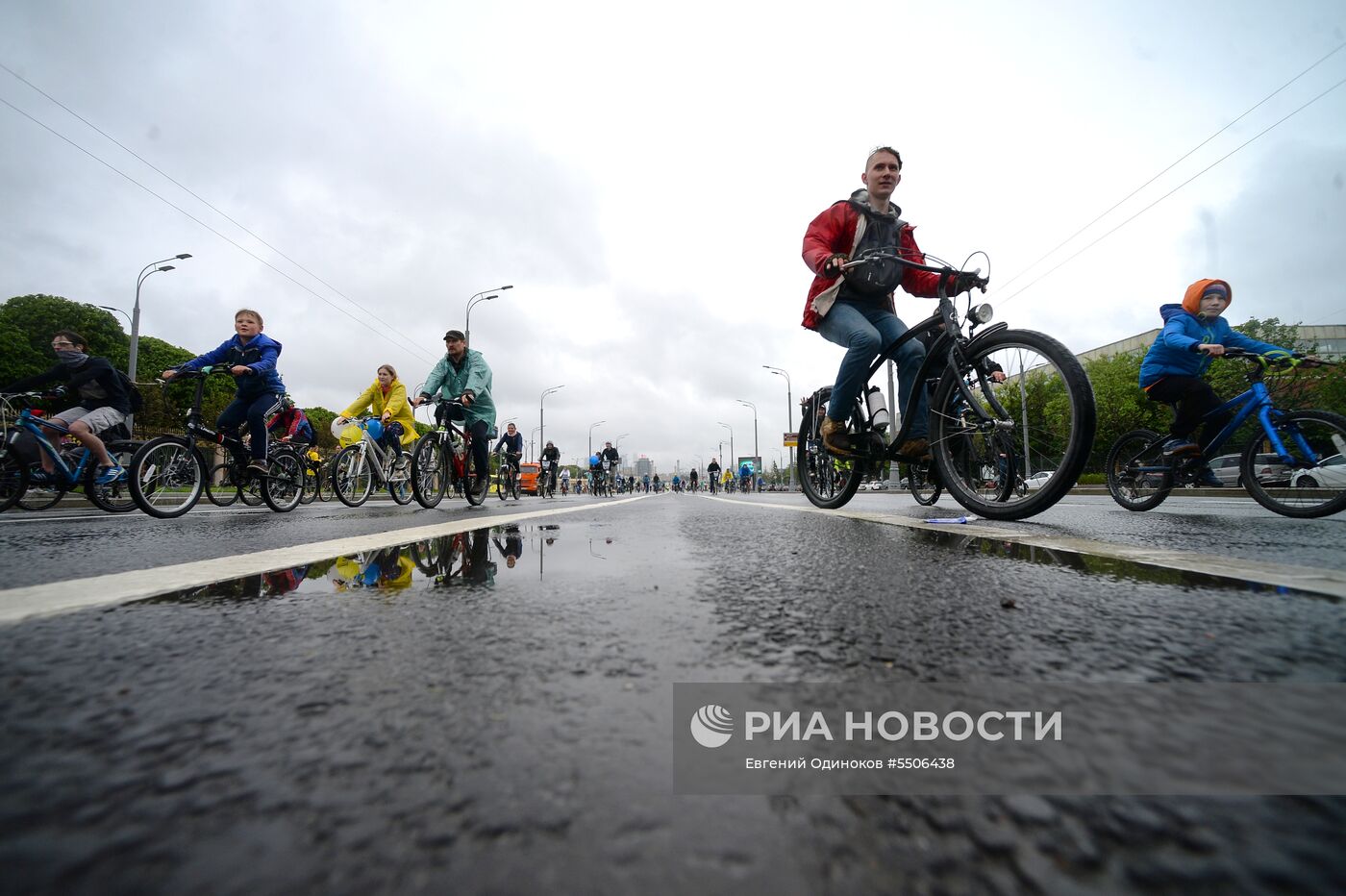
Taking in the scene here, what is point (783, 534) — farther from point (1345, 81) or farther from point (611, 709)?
point (1345, 81)

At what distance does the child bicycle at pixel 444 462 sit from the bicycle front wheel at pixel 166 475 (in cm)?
209

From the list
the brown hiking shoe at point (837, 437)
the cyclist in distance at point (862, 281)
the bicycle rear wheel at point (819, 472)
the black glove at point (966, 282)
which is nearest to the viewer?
the black glove at point (966, 282)

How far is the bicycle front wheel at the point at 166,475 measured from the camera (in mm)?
5301

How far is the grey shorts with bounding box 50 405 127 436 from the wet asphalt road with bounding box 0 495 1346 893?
21.8 ft

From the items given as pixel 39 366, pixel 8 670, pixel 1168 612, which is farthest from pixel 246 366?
pixel 39 366

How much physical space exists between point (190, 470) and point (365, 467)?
2.45 metres

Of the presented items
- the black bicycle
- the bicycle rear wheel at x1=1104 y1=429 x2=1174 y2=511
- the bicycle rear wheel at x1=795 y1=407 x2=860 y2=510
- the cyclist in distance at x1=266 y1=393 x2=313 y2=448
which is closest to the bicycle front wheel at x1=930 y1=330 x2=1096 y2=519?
the black bicycle

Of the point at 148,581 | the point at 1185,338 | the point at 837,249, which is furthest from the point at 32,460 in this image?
the point at 1185,338

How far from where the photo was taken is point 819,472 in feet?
18.0

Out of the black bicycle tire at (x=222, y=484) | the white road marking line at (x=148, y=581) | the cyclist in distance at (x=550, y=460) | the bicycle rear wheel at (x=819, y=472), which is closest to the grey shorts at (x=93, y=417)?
the black bicycle tire at (x=222, y=484)

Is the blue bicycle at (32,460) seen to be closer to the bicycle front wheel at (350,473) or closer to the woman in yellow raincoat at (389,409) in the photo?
the bicycle front wheel at (350,473)

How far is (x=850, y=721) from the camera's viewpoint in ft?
1.89

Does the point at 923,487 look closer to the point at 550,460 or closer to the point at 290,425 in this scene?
the point at 290,425

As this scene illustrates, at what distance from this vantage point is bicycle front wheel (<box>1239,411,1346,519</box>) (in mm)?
3793
